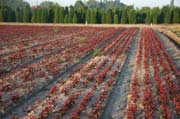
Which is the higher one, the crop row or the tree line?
the tree line

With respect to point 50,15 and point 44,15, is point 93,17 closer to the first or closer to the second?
point 50,15

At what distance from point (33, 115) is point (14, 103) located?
1290 mm

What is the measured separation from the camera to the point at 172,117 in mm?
8773

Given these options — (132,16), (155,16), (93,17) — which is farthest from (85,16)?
(155,16)

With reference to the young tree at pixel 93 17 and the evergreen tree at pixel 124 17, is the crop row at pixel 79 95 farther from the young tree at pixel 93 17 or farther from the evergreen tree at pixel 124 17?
the evergreen tree at pixel 124 17

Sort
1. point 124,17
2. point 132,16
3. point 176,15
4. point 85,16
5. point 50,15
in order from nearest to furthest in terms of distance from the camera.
Answer: 1. point 176,15
2. point 132,16
3. point 124,17
4. point 50,15
5. point 85,16

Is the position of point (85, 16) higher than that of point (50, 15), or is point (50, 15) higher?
point (50, 15)

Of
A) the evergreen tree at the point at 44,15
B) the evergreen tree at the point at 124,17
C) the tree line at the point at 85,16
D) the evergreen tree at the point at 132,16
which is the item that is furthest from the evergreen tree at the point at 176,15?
the evergreen tree at the point at 44,15

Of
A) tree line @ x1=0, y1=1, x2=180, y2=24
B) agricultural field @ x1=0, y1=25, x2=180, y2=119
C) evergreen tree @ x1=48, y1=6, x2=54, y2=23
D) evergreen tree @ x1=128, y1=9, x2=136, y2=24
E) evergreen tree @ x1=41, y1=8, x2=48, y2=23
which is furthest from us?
evergreen tree @ x1=48, y1=6, x2=54, y2=23

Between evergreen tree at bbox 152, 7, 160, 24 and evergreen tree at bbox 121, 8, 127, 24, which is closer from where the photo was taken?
evergreen tree at bbox 152, 7, 160, 24

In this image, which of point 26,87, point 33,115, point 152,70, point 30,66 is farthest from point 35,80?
point 152,70

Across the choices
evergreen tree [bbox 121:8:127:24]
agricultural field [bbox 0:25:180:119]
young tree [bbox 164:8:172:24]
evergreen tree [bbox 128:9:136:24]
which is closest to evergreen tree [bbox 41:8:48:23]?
evergreen tree [bbox 121:8:127:24]

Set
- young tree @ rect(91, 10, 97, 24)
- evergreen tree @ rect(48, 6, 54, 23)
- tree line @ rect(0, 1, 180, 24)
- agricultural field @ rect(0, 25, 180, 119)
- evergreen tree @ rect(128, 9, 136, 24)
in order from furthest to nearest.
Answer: evergreen tree @ rect(48, 6, 54, 23) → evergreen tree @ rect(128, 9, 136, 24) → young tree @ rect(91, 10, 97, 24) → tree line @ rect(0, 1, 180, 24) → agricultural field @ rect(0, 25, 180, 119)

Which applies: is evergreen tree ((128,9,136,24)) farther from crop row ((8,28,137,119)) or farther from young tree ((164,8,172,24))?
crop row ((8,28,137,119))
